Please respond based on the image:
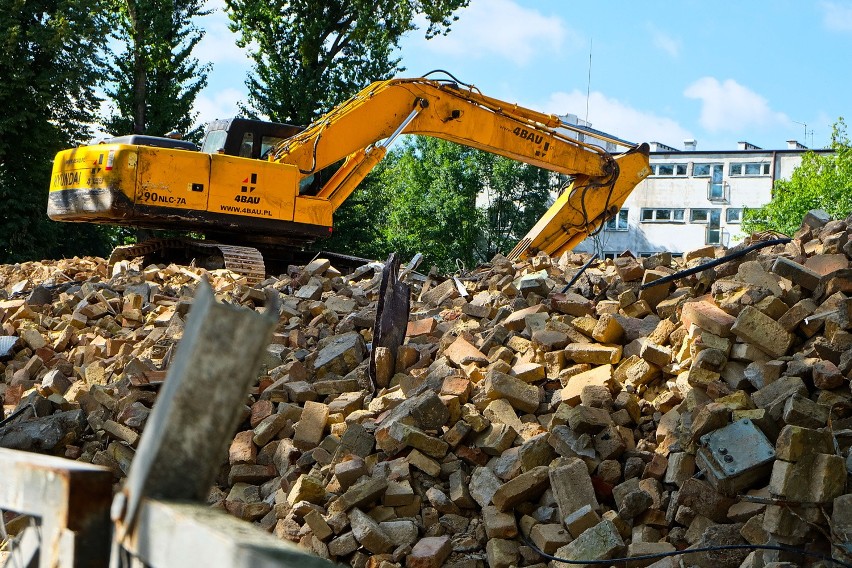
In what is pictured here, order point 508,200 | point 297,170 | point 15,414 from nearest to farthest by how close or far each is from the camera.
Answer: point 15,414
point 297,170
point 508,200

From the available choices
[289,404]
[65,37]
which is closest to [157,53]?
[65,37]

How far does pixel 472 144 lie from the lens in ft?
42.7

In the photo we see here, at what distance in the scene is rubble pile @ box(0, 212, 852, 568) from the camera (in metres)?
4.83

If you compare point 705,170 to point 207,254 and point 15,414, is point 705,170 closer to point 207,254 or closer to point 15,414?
point 207,254

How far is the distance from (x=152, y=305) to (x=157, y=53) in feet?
68.0

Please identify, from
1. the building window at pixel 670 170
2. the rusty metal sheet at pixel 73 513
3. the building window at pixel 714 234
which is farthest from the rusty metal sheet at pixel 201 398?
the building window at pixel 670 170

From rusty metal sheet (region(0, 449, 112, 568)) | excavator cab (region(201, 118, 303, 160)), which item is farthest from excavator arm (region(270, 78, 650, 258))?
rusty metal sheet (region(0, 449, 112, 568))

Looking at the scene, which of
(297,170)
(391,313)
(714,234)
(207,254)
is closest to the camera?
(391,313)

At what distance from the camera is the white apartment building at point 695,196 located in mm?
58000

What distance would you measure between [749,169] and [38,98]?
43.2 m

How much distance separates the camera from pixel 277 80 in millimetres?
28625

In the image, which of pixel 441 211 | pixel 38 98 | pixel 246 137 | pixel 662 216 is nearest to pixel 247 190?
pixel 246 137

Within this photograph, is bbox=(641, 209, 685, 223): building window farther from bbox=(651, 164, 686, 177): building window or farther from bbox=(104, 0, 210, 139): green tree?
bbox=(104, 0, 210, 139): green tree

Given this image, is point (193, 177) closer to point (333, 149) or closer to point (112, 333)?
point (333, 149)
